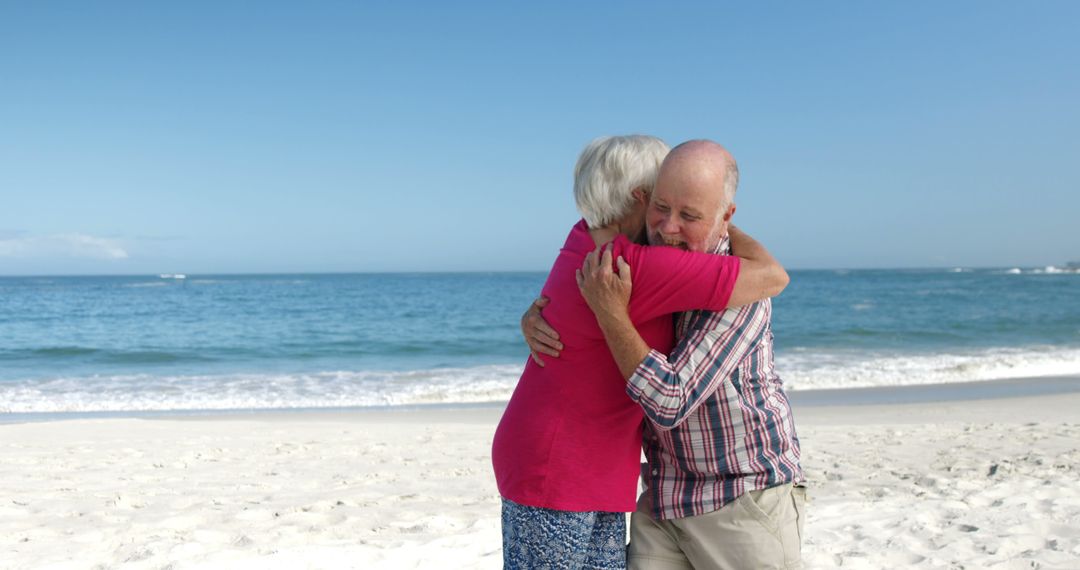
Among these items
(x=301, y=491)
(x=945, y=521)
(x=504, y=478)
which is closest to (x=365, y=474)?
(x=301, y=491)

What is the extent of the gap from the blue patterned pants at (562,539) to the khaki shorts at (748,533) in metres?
0.16

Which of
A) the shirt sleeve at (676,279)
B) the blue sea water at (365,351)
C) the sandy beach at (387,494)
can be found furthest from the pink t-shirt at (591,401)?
the blue sea water at (365,351)

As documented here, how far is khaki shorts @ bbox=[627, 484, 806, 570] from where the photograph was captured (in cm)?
196

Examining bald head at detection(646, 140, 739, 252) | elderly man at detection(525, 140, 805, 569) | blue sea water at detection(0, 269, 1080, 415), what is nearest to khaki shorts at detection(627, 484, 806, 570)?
elderly man at detection(525, 140, 805, 569)

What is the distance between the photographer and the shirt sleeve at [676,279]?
69.9 inches

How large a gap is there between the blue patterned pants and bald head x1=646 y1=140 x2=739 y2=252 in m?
0.70

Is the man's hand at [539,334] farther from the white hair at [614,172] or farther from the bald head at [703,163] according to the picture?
the bald head at [703,163]

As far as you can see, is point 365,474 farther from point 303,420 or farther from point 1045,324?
point 1045,324

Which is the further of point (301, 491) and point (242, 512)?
point (301, 491)

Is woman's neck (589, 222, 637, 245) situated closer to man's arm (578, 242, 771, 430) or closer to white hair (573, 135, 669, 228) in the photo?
white hair (573, 135, 669, 228)

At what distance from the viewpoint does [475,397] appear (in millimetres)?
11828

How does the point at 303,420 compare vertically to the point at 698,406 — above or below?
below

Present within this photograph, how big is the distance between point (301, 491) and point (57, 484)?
1.84 metres

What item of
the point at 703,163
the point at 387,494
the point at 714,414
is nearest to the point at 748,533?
the point at 714,414
